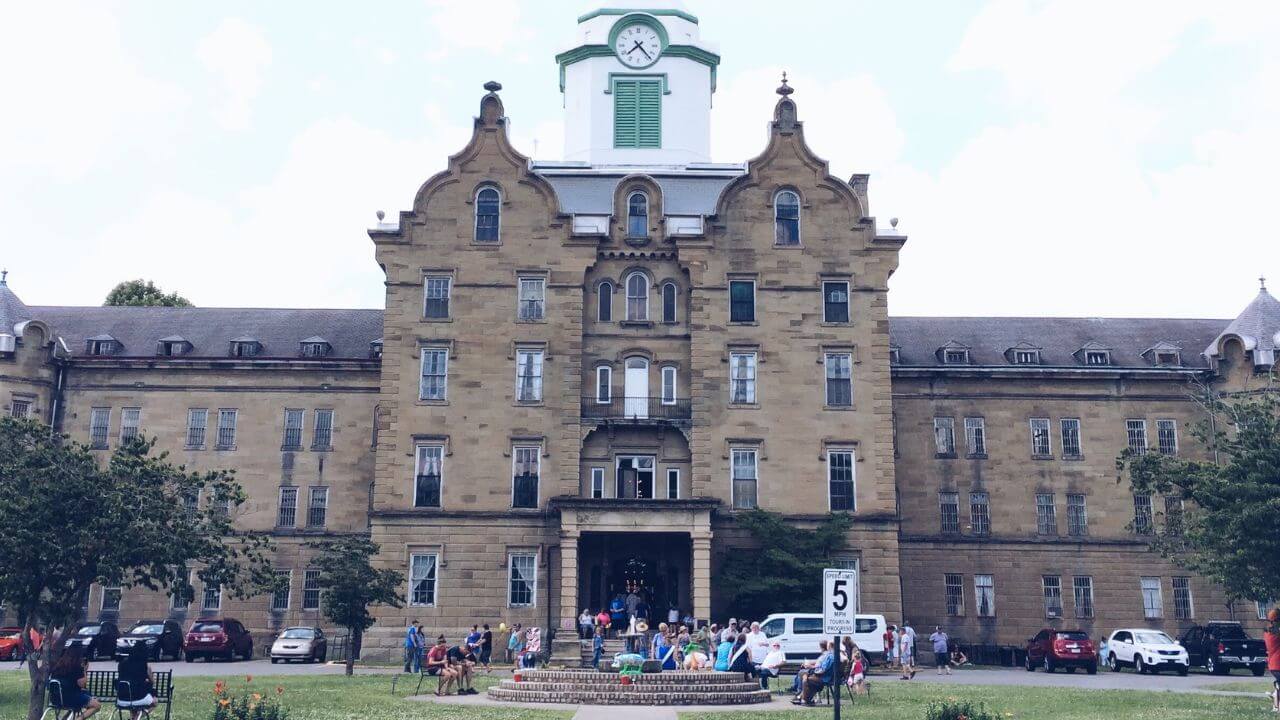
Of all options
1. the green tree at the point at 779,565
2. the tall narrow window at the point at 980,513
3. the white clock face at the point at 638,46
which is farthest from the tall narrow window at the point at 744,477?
the white clock face at the point at 638,46

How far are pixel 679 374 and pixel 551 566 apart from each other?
9.04 metres

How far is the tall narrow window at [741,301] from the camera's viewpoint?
49.4 metres

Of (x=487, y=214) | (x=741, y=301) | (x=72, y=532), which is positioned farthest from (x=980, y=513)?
(x=72, y=532)

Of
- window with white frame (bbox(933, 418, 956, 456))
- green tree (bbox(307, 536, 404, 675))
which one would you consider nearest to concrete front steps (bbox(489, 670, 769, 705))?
green tree (bbox(307, 536, 404, 675))

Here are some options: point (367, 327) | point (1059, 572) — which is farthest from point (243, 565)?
point (1059, 572)

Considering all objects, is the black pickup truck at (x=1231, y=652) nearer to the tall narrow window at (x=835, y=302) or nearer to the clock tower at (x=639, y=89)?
the tall narrow window at (x=835, y=302)

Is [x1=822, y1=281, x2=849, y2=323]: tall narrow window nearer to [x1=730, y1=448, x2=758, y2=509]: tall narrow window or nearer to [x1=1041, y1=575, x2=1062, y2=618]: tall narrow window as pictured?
[x1=730, y1=448, x2=758, y2=509]: tall narrow window

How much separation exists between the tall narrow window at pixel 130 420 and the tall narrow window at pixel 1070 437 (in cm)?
4148

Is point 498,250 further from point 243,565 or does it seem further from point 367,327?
point 243,565

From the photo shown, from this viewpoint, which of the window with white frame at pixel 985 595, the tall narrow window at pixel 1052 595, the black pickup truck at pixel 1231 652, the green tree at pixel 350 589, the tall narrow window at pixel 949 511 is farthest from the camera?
the tall narrow window at pixel 949 511

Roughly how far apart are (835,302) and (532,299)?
475 inches

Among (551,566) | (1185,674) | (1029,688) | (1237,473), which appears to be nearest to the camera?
(1237,473)

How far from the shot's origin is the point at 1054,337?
59469mm

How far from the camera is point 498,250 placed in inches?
1965
